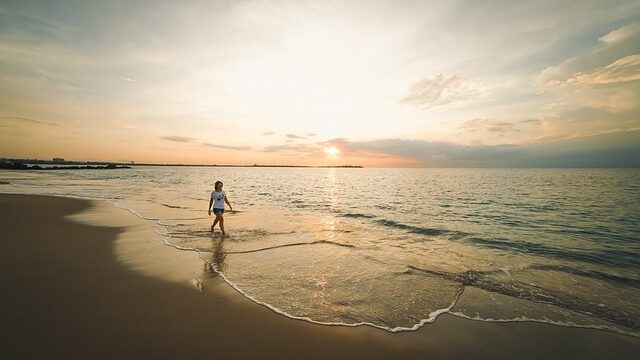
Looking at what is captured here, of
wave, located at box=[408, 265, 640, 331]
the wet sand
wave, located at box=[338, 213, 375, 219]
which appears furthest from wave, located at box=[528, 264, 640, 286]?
wave, located at box=[338, 213, 375, 219]

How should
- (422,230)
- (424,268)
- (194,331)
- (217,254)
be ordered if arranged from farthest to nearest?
(422,230) < (217,254) < (424,268) < (194,331)

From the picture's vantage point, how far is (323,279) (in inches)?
324

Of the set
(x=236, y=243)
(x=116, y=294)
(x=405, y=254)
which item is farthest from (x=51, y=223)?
(x=405, y=254)

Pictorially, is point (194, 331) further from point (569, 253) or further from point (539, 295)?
point (569, 253)

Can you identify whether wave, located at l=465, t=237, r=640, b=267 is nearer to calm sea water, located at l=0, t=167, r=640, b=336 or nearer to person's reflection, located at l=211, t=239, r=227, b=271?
calm sea water, located at l=0, t=167, r=640, b=336

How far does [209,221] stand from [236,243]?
592 centimetres

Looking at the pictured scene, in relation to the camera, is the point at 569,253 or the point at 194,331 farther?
the point at 569,253

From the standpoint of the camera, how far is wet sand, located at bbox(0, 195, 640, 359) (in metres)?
4.50

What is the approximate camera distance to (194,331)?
5031 millimetres

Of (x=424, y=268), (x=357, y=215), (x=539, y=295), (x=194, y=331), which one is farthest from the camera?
(x=357, y=215)

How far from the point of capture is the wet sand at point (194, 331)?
14.8 feet

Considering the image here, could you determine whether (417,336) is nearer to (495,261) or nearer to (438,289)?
(438,289)

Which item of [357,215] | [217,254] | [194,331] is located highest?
[194,331]

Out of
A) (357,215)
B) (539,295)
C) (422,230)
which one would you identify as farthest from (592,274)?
(357,215)
